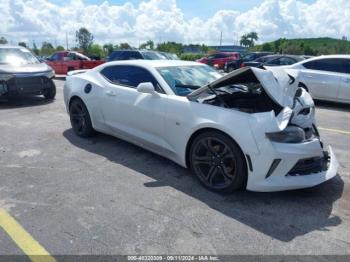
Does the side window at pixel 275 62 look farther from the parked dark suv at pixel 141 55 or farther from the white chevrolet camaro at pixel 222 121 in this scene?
the white chevrolet camaro at pixel 222 121

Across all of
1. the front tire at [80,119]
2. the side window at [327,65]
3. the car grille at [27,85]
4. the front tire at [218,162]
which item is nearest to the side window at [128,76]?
the front tire at [80,119]

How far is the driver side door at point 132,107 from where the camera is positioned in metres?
4.24

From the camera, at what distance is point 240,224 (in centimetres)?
311

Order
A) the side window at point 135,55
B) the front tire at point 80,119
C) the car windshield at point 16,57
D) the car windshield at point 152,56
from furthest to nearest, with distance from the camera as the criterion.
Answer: the side window at point 135,55 < the car windshield at point 152,56 < the car windshield at point 16,57 < the front tire at point 80,119

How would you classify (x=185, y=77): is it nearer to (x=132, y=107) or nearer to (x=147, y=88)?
(x=147, y=88)

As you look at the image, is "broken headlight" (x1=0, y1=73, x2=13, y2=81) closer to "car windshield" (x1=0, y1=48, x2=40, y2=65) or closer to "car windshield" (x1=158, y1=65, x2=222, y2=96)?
"car windshield" (x1=0, y1=48, x2=40, y2=65)

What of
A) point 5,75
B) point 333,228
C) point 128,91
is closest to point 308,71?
point 128,91

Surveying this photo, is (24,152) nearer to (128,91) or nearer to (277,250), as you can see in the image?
(128,91)

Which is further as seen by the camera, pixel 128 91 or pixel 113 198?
pixel 128 91

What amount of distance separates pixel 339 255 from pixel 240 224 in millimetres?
861

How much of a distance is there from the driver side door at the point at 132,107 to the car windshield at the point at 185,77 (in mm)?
191

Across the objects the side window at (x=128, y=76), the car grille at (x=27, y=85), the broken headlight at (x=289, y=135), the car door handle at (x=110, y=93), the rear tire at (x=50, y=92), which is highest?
the side window at (x=128, y=76)

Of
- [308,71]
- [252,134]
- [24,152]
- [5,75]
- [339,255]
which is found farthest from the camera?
[308,71]

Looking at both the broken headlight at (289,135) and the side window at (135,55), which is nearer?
the broken headlight at (289,135)
